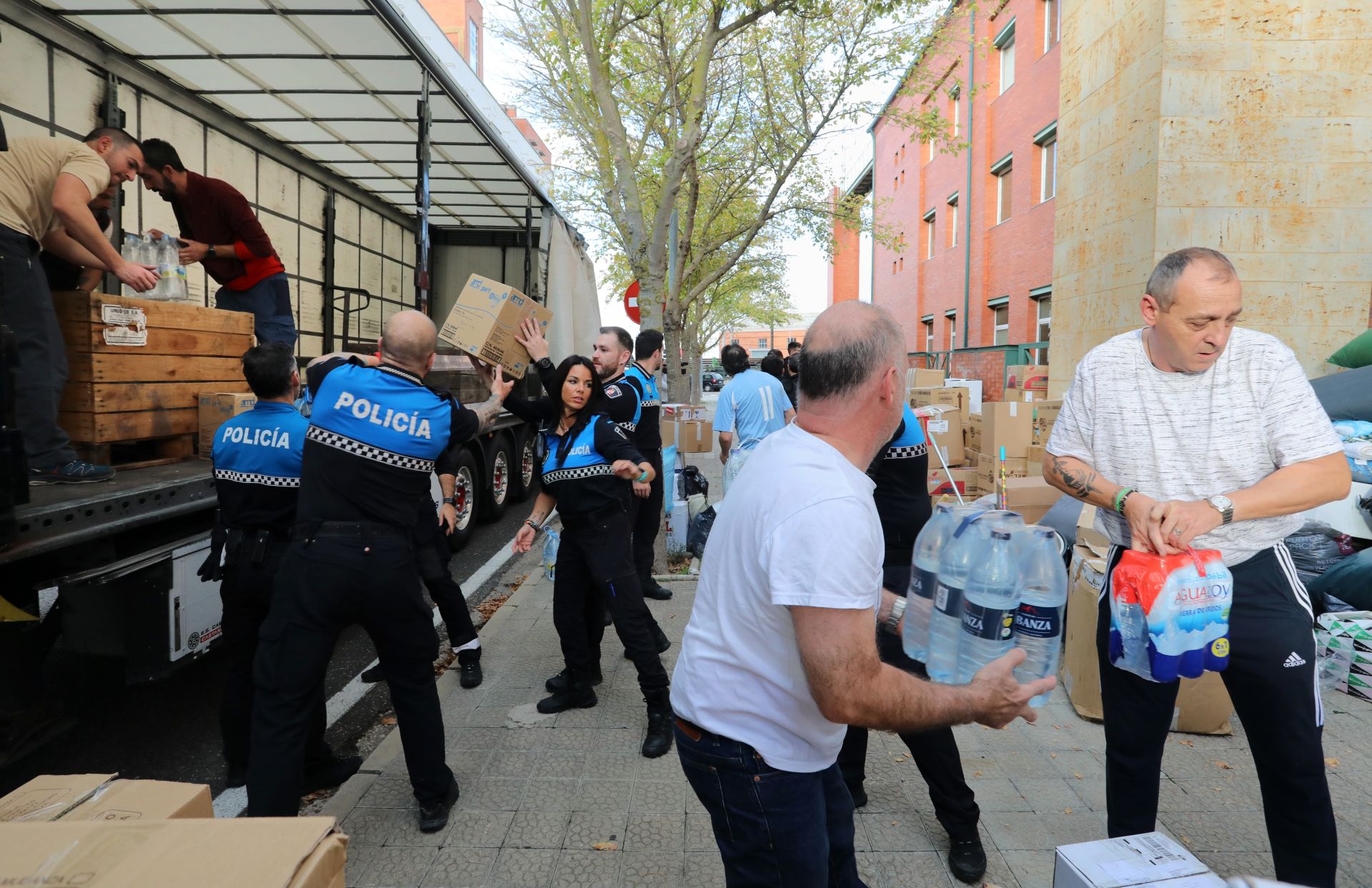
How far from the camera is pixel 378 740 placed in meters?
3.96

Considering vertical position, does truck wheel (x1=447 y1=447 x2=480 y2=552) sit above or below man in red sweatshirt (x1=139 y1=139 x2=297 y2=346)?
below

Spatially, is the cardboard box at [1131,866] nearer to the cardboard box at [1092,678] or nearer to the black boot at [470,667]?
the cardboard box at [1092,678]

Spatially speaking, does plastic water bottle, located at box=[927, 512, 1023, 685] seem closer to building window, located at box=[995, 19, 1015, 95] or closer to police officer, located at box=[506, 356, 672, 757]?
police officer, located at box=[506, 356, 672, 757]

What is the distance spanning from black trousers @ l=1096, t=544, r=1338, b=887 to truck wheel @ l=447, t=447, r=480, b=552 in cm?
637

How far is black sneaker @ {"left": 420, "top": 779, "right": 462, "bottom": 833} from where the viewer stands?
9.96 ft

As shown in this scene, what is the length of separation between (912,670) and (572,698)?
2012 mm

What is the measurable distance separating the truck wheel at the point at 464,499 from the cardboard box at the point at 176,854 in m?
6.27

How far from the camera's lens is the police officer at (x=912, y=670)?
2758mm

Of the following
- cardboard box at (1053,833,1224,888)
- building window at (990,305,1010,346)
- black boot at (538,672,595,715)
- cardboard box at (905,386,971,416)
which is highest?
building window at (990,305,1010,346)

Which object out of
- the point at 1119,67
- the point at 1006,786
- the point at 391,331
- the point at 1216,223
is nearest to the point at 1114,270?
the point at 1216,223

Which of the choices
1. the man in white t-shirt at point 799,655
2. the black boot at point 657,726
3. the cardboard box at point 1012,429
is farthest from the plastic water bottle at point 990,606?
the cardboard box at point 1012,429

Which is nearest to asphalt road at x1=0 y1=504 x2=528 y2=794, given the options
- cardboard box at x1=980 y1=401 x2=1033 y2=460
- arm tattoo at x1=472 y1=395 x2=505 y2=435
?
arm tattoo at x1=472 y1=395 x2=505 y2=435

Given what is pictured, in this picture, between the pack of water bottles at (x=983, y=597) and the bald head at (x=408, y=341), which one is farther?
the bald head at (x=408, y=341)

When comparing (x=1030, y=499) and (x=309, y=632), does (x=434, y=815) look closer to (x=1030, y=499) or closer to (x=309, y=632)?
(x=309, y=632)
